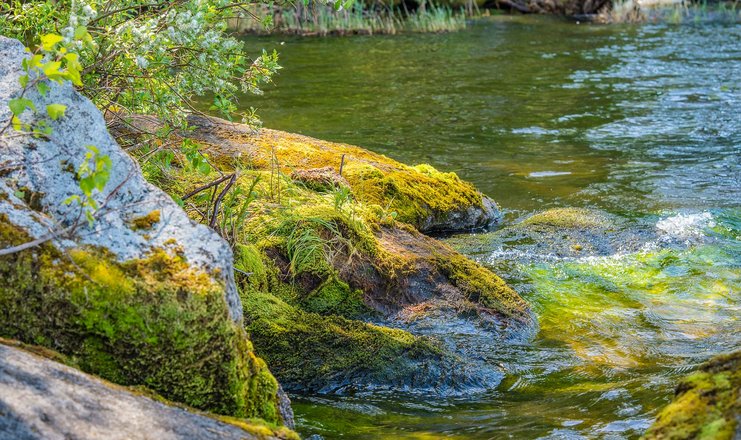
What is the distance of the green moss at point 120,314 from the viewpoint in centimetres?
349

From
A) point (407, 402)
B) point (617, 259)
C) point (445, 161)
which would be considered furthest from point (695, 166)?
point (407, 402)

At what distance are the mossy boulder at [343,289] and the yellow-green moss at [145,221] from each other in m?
1.40

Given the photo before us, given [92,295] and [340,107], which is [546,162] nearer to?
[340,107]

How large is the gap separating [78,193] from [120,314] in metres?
0.62

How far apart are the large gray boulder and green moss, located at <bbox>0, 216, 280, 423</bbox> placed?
0.07 meters

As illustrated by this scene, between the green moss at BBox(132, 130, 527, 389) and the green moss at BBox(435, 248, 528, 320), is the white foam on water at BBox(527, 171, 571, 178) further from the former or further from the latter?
the green moss at BBox(435, 248, 528, 320)

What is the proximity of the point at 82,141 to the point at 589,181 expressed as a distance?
7811 millimetres

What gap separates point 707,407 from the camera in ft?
10.1

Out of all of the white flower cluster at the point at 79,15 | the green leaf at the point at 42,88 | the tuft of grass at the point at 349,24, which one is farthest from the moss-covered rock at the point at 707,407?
the tuft of grass at the point at 349,24

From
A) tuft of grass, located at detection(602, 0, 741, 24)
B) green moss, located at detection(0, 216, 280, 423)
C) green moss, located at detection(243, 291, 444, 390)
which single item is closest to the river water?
green moss, located at detection(243, 291, 444, 390)

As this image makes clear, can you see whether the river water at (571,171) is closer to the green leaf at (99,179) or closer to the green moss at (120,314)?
the green moss at (120,314)

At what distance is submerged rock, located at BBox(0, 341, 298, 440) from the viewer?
9.12 feet

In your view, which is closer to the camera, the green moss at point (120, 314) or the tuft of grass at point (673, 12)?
the green moss at point (120, 314)

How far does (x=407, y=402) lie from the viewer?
495 centimetres
